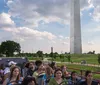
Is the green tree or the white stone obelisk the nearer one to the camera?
the white stone obelisk

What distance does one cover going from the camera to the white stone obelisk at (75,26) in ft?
368

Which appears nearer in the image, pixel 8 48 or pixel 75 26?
pixel 75 26

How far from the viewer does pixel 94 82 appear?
7234mm

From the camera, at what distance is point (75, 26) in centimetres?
11175

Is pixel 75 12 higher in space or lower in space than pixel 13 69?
higher

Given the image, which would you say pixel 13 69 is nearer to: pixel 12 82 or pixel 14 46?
pixel 12 82

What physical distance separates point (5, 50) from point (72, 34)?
4040 cm

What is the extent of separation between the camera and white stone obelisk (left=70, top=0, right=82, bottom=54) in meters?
112

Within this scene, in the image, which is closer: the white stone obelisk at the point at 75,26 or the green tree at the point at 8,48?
the white stone obelisk at the point at 75,26

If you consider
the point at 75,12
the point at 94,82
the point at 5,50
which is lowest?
the point at 94,82

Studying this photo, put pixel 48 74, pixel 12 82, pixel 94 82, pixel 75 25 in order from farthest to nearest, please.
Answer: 1. pixel 75 25
2. pixel 48 74
3. pixel 94 82
4. pixel 12 82

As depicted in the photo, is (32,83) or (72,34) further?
(72,34)

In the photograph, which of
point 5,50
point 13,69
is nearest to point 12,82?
point 13,69

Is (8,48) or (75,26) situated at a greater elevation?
(75,26)
